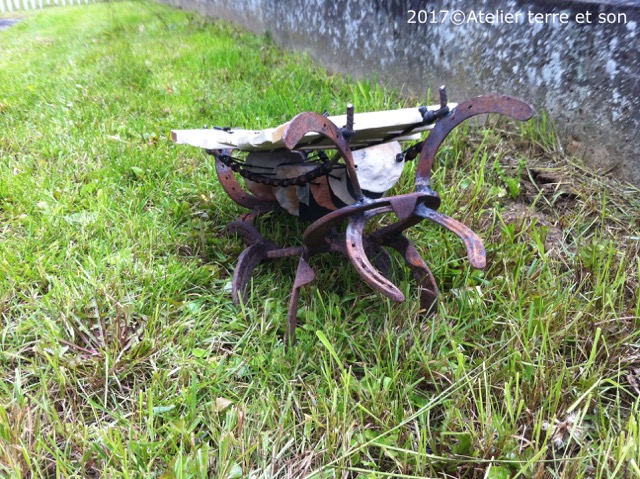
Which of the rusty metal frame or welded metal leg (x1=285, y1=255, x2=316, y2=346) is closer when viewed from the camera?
the rusty metal frame

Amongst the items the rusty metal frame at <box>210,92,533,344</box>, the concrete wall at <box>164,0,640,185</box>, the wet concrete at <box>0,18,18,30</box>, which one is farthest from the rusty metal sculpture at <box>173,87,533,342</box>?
the wet concrete at <box>0,18,18,30</box>

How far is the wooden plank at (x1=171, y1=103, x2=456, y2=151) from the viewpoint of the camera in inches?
51.5

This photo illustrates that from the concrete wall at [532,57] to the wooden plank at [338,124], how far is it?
30.1 inches

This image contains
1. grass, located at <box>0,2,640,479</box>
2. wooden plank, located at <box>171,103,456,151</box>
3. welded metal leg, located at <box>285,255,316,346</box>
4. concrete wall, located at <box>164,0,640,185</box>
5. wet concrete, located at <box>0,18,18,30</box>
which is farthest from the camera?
wet concrete, located at <box>0,18,18,30</box>

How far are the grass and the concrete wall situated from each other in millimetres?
132

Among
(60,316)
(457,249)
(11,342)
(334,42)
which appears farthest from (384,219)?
(334,42)

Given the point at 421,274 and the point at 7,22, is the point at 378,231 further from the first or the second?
the point at 7,22

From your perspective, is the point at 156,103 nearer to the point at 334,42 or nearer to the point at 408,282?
the point at 334,42

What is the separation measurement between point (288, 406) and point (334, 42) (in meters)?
2.88

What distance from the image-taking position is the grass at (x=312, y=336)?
46.3 inches

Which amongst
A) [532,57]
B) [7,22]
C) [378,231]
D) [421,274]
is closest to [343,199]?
[378,231]

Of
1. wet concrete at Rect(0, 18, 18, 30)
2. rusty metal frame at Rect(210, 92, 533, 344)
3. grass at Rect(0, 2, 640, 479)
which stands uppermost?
wet concrete at Rect(0, 18, 18, 30)

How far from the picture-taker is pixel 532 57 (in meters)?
2.11

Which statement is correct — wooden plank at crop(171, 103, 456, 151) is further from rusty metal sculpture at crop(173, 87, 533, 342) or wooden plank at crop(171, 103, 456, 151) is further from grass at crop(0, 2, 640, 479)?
grass at crop(0, 2, 640, 479)
